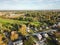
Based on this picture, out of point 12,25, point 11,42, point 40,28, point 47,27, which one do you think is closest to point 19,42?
point 11,42

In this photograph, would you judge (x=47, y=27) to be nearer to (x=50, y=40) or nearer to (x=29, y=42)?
(x=50, y=40)

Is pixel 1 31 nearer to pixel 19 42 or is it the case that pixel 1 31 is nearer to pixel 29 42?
pixel 19 42

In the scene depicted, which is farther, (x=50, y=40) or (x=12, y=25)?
(x=12, y=25)

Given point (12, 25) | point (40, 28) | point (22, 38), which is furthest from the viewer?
point (40, 28)

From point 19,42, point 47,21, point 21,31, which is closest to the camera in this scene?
point 19,42

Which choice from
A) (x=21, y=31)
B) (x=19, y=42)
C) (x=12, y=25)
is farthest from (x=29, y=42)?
(x=12, y=25)

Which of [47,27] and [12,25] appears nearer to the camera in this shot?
[12,25]

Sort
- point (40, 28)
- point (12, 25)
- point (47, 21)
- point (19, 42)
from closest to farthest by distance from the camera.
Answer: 1. point (19, 42)
2. point (12, 25)
3. point (40, 28)
4. point (47, 21)

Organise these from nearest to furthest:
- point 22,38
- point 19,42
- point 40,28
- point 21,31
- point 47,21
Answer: point 19,42 → point 22,38 → point 21,31 → point 40,28 → point 47,21

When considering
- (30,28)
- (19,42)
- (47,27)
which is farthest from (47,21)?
(19,42)
